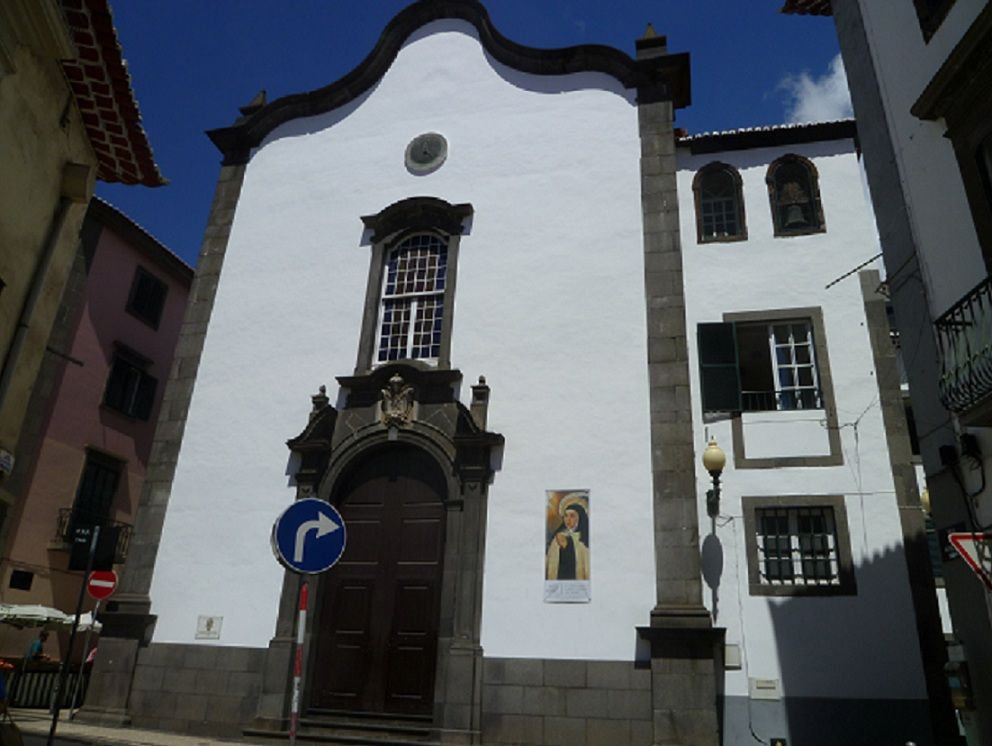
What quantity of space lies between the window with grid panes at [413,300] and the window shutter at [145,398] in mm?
11307

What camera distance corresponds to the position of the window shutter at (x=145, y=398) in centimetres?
2195

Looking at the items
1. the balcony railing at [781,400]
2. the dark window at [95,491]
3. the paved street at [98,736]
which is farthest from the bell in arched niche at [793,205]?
the dark window at [95,491]

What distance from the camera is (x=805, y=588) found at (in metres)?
10.9

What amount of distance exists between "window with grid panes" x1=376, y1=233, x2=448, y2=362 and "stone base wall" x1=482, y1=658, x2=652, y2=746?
17.3 ft

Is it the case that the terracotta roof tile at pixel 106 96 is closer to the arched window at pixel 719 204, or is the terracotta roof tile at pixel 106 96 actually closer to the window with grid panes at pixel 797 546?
the arched window at pixel 719 204

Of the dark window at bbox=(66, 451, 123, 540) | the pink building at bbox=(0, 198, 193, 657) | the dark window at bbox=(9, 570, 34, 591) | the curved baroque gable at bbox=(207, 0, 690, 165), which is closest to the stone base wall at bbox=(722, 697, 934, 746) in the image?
the curved baroque gable at bbox=(207, 0, 690, 165)

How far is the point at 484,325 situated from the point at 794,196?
564 cm

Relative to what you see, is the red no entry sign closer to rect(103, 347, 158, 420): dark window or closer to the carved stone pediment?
the carved stone pediment

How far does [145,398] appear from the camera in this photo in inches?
876

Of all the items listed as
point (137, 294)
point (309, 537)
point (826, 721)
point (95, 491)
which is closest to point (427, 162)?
point (309, 537)

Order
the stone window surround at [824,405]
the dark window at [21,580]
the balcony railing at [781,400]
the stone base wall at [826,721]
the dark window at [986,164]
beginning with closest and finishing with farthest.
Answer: the dark window at [986,164]
the stone base wall at [826,721]
the stone window surround at [824,405]
the balcony railing at [781,400]
the dark window at [21,580]

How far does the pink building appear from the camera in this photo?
713 inches

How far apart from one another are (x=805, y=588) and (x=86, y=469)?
16.9m

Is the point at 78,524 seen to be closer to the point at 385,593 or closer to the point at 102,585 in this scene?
the point at 102,585
